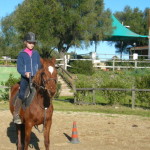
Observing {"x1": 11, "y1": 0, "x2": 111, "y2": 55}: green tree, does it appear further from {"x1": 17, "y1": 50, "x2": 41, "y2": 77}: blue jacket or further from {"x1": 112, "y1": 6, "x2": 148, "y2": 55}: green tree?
{"x1": 112, "y1": 6, "x2": 148, "y2": 55}: green tree

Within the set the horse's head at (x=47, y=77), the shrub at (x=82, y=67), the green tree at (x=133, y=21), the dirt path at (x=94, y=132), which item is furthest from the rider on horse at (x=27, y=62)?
the green tree at (x=133, y=21)

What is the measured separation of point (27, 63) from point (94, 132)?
3770 millimetres

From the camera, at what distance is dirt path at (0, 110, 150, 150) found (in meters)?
8.09

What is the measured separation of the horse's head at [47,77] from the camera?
5.86 meters

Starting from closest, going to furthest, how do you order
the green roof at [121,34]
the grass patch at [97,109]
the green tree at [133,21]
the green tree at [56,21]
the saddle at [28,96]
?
the saddle at [28,96] < the grass patch at [97,109] < the green tree at [56,21] < the green roof at [121,34] < the green tree at [133,21]

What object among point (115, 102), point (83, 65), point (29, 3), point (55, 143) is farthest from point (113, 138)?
point (29, 3)

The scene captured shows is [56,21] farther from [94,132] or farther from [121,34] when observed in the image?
[94,132]

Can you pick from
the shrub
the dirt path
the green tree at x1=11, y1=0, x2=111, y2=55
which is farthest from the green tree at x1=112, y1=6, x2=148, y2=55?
the dirt path

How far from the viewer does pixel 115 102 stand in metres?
15.5

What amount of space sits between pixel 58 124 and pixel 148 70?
15.2 metres

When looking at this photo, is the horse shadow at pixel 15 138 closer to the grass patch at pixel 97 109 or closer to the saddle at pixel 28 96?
the saddle at pixel 28 96

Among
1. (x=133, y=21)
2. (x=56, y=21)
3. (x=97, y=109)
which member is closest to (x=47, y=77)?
(x=97, y=109)

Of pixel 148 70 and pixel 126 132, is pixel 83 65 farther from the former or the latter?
pixel 126 132

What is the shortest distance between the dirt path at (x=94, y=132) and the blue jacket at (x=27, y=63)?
212 cm
